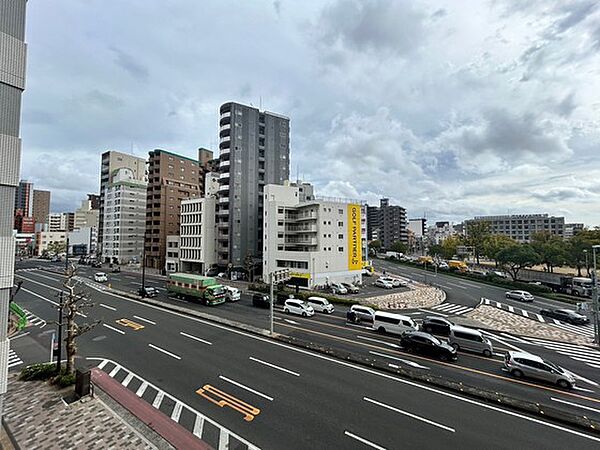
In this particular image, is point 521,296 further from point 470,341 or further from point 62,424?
point 62,424

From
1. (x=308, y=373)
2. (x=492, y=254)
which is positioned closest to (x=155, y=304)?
(x=308, y=373)

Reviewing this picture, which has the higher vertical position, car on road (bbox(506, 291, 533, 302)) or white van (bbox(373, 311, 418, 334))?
white van (bbox(373, 311, 418, 334))

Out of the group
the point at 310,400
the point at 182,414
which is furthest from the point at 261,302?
the point at 182,414

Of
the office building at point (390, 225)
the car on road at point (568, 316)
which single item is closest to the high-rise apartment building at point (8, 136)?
the car on road at point (568, 316)

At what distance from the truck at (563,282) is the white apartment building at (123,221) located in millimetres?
107848

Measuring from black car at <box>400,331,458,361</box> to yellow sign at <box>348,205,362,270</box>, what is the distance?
1397 inches

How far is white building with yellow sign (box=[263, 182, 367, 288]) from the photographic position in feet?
173

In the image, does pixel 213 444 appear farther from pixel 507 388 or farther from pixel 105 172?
pixel 105 172

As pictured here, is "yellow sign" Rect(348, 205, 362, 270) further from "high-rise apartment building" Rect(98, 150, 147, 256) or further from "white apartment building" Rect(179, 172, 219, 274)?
"high-rise apartment building" Rect(98, 150, 147, 256)

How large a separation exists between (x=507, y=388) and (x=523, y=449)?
702 cm

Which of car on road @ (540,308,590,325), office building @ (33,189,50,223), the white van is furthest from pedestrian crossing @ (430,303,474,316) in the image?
office building @ (33,189,50,223)

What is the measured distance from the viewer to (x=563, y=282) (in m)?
55.2

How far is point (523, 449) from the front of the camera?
11.2 metres

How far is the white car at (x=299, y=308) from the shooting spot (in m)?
33.1
